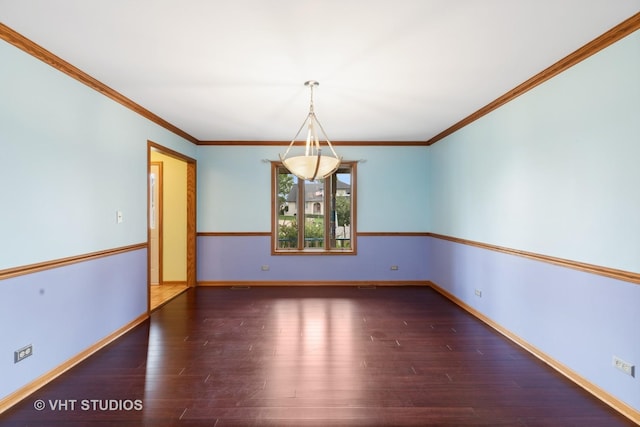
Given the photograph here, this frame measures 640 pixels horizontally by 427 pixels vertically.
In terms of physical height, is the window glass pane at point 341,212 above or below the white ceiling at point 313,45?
below

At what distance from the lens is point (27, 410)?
2.11 m

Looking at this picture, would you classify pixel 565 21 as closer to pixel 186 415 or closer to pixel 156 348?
pixel 186 415

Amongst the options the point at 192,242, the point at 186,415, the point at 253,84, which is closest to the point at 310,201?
the point at 192,242

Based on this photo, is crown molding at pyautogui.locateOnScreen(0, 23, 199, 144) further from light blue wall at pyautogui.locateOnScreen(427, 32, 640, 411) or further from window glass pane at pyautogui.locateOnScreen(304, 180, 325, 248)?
light blue wall at pyautogui.locateOnScreen(427, 32, 640, 411)

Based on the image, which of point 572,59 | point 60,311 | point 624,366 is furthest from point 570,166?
point 60,311

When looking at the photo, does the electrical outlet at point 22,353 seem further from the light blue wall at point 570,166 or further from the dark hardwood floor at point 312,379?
the light blue wall at point 570,166

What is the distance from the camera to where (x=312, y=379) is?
249cm

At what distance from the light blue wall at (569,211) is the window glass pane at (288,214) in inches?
115

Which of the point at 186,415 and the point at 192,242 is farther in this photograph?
the point at 192,242

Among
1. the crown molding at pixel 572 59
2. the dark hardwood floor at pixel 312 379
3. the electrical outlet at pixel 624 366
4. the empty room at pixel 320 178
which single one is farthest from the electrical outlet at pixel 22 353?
the crown molding at pixel 572 59

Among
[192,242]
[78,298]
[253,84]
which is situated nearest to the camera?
[78,298]

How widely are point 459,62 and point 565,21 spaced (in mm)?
707

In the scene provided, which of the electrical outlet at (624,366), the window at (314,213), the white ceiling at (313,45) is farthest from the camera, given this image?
the window at (314,213)

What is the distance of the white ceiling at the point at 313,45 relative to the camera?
1.92 metres
